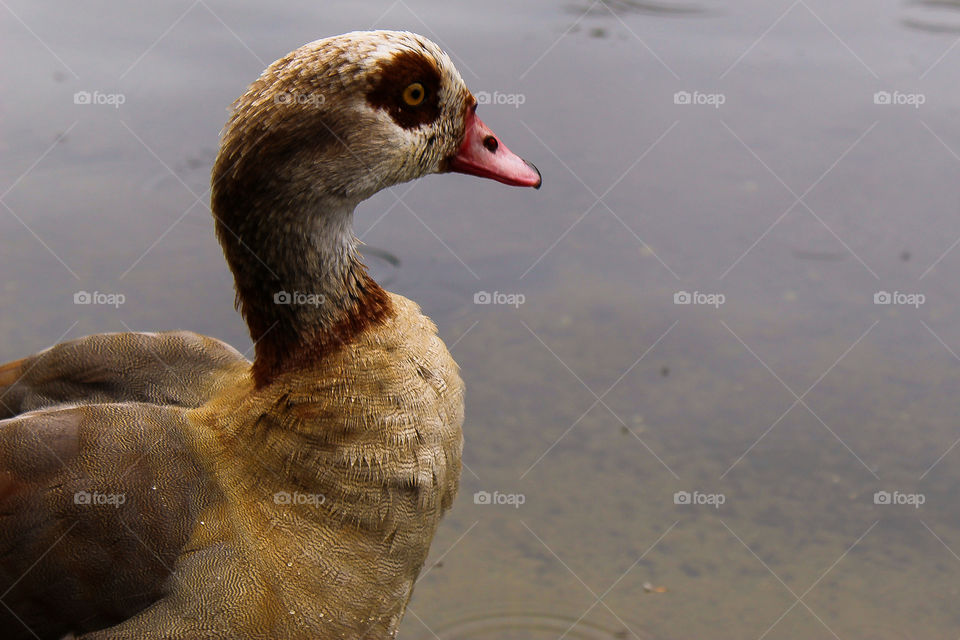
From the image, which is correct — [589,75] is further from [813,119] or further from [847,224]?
[847,224]

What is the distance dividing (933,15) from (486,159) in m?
4.50

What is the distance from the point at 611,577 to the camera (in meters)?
3.76

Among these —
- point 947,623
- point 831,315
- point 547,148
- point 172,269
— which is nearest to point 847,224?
point 831,315

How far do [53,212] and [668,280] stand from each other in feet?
10.1

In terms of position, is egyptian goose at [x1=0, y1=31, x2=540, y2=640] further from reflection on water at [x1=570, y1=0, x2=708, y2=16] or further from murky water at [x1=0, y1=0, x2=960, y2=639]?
reflection on water at [x1=570, y1=0, x2=708, y2=16]

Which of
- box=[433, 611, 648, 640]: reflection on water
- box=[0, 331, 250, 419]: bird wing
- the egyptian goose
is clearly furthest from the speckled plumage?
box=[433, 611, 648, 640]: reflection on water

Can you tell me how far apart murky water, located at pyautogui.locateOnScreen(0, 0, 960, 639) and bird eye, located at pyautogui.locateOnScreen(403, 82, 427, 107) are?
1766 millimetres

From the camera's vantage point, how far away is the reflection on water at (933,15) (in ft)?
20.6

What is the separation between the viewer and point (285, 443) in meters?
2.79

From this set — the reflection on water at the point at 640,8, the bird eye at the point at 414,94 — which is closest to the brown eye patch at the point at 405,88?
the bird eye at the point at 414,94

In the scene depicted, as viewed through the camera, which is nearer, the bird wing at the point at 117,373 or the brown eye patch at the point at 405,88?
the brown eye patch at the point at 405,88

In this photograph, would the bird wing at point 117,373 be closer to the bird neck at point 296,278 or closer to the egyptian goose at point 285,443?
the egyptian goose at point 285,443

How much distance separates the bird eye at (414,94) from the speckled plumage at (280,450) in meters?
0.07

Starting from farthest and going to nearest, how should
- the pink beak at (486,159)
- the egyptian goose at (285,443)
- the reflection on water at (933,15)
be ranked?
the reflection on water at (933,15) < the pink beak at (486,159) < the egyptian goose at (285,443)
